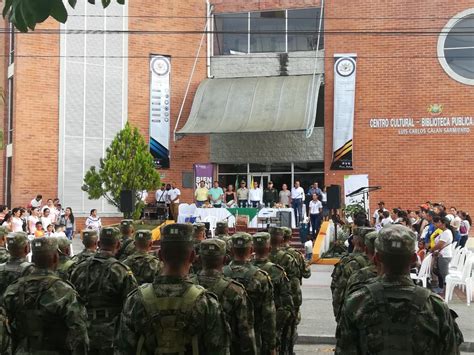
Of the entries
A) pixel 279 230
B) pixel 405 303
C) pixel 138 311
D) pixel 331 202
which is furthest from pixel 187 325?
pixel 331 202

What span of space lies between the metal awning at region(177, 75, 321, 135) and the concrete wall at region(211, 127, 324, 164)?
162 centimetres

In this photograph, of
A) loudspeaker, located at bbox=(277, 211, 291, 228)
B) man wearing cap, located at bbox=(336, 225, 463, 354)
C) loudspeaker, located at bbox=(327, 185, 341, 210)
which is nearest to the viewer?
man wearing cap, located at bbox=(336, 225, 463, 354)

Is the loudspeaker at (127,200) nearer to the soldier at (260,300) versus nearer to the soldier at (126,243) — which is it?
the soldier at (126,243)

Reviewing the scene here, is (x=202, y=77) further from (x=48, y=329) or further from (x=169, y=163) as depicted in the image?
(x=48, y=329)

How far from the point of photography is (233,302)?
4223mm

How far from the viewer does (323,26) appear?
25.7 metres

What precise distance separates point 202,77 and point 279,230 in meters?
20.9

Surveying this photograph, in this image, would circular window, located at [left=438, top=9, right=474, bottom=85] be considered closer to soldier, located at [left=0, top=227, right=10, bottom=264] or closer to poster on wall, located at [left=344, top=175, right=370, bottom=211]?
poster on wall, located at [left=344, top=175, right=370, bottom=211]

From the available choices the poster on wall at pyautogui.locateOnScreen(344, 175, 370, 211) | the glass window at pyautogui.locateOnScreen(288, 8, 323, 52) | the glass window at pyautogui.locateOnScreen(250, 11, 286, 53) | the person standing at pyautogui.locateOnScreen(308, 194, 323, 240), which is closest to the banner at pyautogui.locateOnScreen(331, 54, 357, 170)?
the poster on wall at pyautogui.locateOnScreen(344, 175, 370, 211)

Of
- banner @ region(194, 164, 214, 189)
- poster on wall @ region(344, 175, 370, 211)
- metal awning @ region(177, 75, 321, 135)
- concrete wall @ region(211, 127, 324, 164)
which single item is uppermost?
metal awning @ region(177, 75, 321, 135)

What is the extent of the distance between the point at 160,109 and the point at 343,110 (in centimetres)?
755

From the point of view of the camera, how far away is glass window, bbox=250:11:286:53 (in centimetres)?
2716

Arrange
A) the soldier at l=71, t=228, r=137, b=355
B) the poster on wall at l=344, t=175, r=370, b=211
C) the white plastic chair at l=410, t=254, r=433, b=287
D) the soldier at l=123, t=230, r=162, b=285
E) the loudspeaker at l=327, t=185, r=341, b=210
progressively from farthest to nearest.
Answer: the poster on wall at l=344, t=175, r=370, b=211 < the loudspeaker at l=327, t=185, r=341, b=210 < the white plastic chair at l=410, t=254, r=433, b=287 < the soldier at l=123, t=230, r=162, b=285 < the soldier at l=71, t=228, r=137, b=355

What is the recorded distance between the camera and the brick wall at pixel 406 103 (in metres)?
23.4
